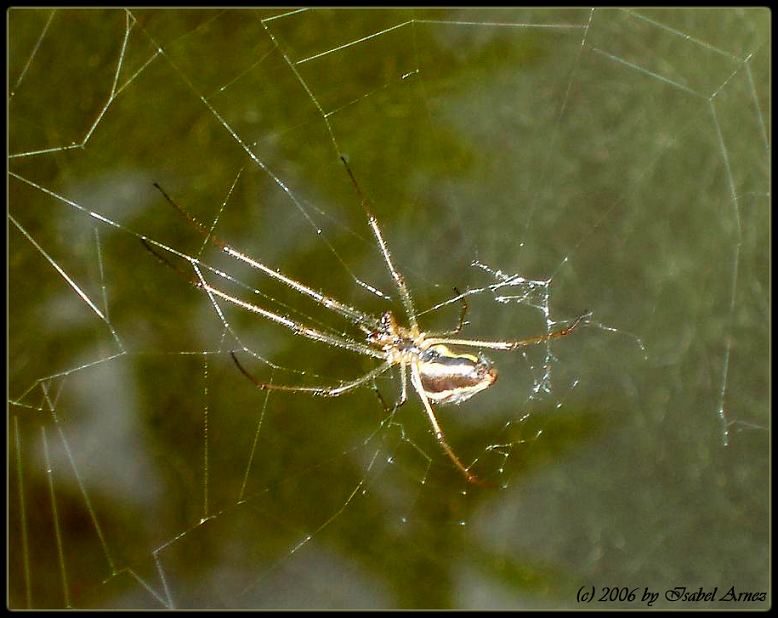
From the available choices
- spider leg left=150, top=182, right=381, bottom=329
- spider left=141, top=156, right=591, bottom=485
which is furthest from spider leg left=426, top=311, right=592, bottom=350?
spider leg left=150, top=182, right=381, bottom=329

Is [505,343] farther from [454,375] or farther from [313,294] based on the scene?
[313,294]

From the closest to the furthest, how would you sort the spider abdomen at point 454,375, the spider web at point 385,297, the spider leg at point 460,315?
the spider abdomen at point 454,375 < the spider leg at point 460,315 < the spider web at point 385,297

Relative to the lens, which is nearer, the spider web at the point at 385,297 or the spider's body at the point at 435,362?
the spider's body at the point at 435,362

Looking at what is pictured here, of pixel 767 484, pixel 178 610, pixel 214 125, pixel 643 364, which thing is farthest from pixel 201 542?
pixel 767 484

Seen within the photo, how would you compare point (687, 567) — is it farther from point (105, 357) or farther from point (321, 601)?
point (105, 357)

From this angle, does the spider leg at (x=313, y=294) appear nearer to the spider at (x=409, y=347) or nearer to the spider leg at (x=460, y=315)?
the spider at (x=409, y=347)

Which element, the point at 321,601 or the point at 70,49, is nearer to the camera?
the point at 70,49

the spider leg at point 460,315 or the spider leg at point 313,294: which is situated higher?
the spider leg at point 313,294

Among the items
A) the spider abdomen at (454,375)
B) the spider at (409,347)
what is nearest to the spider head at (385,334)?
the spider at (409,347)
